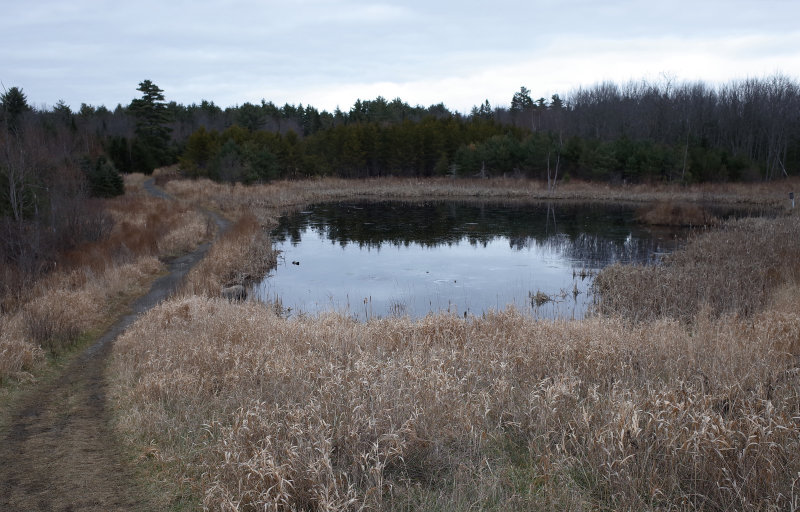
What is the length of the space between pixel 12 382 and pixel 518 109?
11275cm

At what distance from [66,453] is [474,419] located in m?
3.83

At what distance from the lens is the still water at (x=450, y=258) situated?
1541 centimetres

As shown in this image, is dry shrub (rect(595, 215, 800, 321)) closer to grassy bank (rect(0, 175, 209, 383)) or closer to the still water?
the still water

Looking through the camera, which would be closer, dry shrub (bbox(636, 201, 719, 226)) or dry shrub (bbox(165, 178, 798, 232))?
dry shrub (bbox(636, 201, 719, 226))

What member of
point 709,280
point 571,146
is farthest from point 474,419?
point 571,146

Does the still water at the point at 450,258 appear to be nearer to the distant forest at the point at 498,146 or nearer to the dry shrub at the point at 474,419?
the dry shrub at the point at 474,419

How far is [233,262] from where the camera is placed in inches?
733

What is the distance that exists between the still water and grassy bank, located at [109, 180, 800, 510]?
3.65 m

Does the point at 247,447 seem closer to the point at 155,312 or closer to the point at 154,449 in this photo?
the point at 154,449

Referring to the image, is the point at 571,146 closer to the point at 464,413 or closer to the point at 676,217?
the point at 676,217

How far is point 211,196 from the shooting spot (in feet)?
125

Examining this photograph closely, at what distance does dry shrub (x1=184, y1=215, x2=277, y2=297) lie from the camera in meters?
14.8

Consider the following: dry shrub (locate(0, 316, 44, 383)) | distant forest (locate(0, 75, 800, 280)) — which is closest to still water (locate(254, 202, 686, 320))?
dry shrub (locate(0, 316, 44, 383))

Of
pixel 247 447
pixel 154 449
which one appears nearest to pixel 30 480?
pixel 154 449
